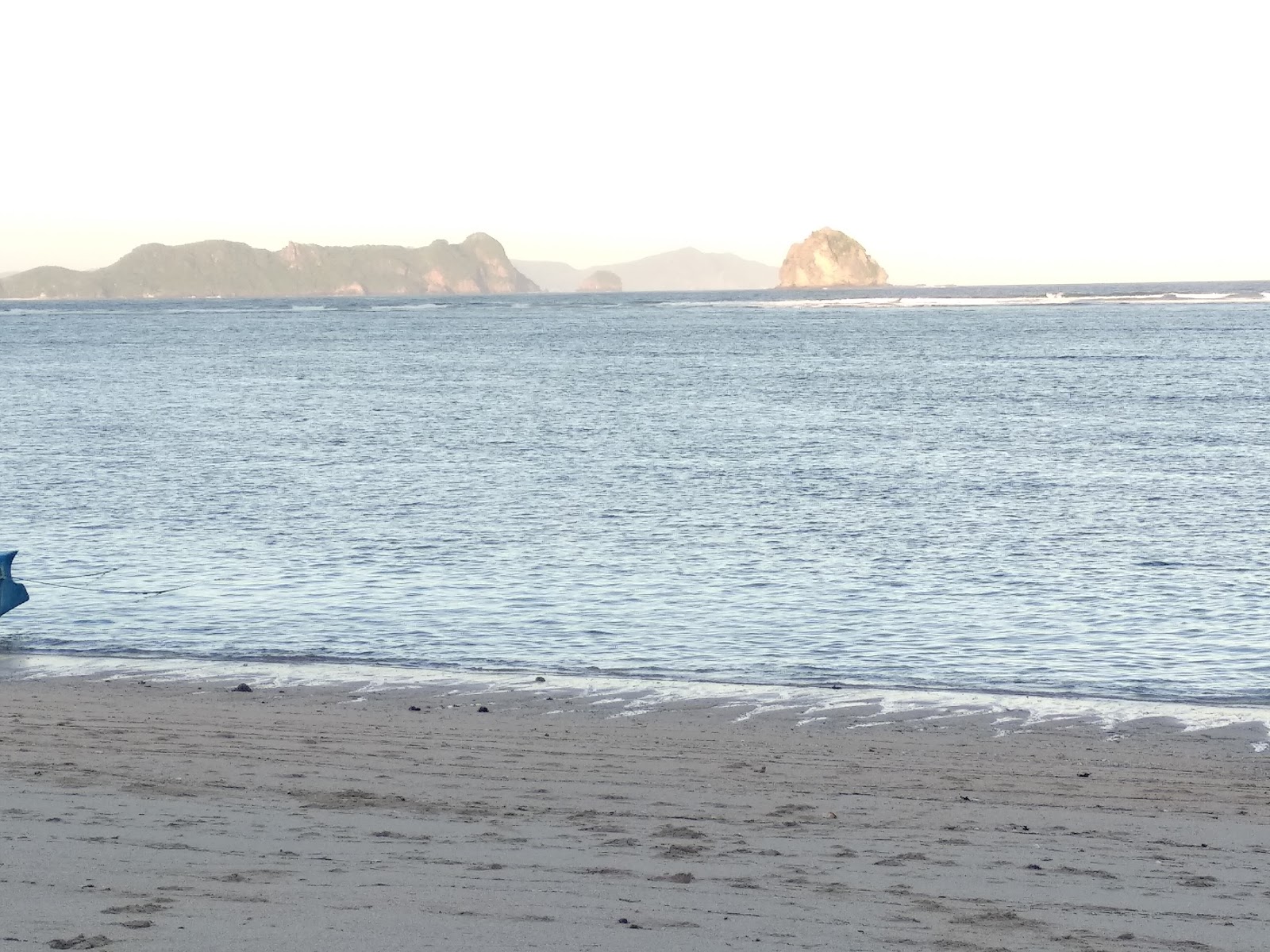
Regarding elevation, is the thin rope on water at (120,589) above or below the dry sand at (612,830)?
below

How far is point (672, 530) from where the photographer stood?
21.7 m

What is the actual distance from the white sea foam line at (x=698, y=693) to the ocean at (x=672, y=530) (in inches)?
14.8

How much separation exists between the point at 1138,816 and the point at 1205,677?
4938mm

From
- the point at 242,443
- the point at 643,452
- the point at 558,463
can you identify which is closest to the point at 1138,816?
the point at 558,463

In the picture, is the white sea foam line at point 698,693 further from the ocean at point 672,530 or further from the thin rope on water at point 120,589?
the thin rope on water at point 120,589

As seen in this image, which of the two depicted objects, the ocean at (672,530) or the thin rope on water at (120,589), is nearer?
the ocean at (672,530)

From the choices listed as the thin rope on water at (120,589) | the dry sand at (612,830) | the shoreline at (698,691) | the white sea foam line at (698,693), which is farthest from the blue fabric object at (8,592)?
the dry sand at (612,830)

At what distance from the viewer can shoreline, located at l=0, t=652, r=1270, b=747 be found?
36.7ft

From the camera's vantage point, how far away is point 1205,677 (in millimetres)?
12508

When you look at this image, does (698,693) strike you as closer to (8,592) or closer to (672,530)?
(8,592)

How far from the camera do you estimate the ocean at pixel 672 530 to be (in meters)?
13.9

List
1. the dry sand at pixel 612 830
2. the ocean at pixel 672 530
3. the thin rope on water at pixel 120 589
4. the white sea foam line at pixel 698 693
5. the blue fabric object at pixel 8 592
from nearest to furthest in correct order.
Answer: the dry sand at pixel 612 830, the white sea foam line at pixel 698 693, the ocean at pixel 672 530, the blue fabric object at pixel 8 592, the thin rope on water at pixel 120 589

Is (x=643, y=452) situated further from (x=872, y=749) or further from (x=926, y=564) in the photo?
(x=872, y=749)

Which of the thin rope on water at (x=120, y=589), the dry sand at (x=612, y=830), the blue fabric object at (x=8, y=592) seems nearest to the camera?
the dry sand at (x=612, y=830)
